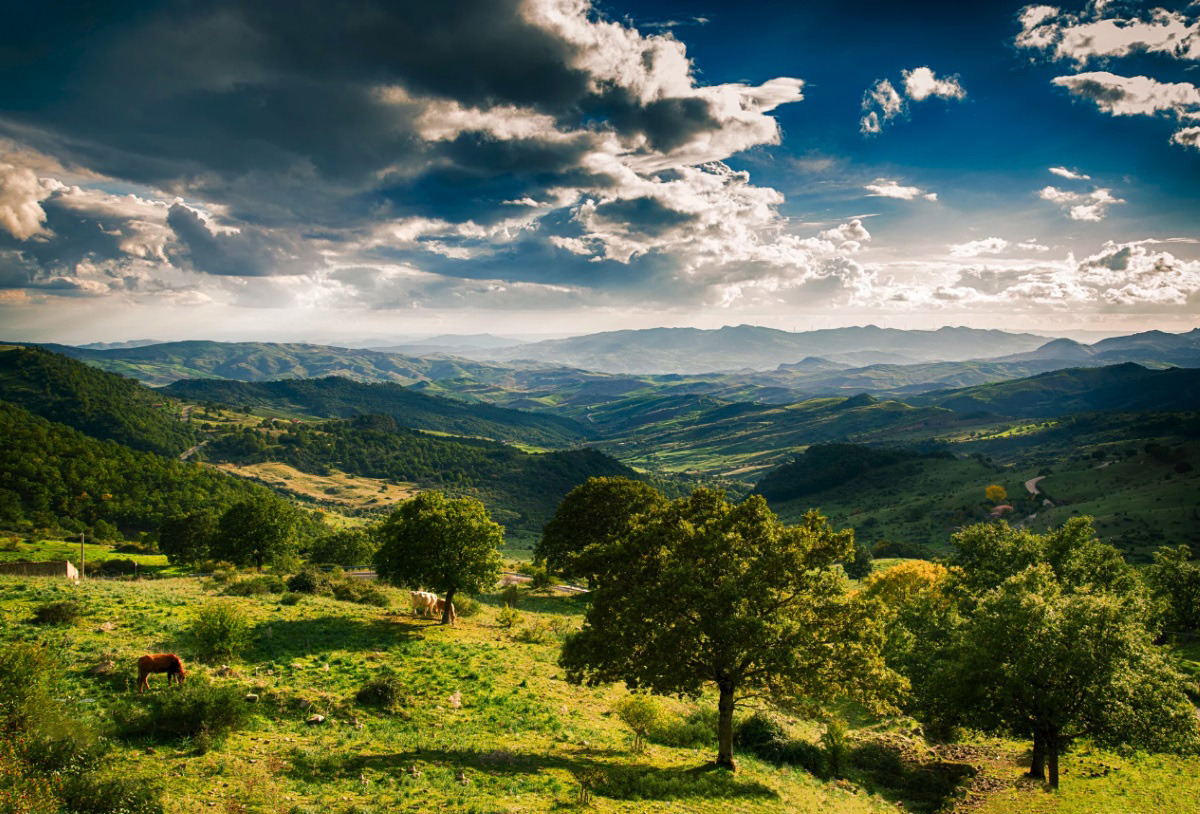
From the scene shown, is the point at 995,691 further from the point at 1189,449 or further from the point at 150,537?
the point at 1189,449

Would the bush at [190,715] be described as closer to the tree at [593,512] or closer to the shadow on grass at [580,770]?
the shadow on grass at [580,770]

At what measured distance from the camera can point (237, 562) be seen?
2854 inches

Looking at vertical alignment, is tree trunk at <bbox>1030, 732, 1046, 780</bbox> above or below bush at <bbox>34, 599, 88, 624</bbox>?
below

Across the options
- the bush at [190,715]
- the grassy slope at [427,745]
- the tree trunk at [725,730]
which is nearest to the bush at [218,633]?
the grassy slope at [427,745]

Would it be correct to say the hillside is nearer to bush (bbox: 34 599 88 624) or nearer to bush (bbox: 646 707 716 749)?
bush (bbox: 34 599 88 624)

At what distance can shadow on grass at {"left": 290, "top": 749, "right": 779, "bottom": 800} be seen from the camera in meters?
19.7

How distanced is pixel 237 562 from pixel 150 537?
6402cm

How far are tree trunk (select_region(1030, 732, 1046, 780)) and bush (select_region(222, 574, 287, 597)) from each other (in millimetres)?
51851

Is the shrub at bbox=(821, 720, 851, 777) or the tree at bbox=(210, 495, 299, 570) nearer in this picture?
the shrub at bbox=(821, 720, 851, 777)

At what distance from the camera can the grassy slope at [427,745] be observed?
59.8 feet

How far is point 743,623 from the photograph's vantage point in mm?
22969

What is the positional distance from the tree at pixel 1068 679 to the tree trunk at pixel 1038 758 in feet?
0.16

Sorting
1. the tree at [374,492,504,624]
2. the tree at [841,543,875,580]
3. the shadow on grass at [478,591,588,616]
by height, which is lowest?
the tree at [841,543,875,580]

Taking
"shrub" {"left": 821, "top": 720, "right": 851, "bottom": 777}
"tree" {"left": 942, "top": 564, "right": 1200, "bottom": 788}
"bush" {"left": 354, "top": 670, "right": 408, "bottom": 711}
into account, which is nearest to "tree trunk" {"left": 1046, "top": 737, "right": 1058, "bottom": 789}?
"tree" {"left": 942, "top": 564, "right": 1200, "bottom": 788}
